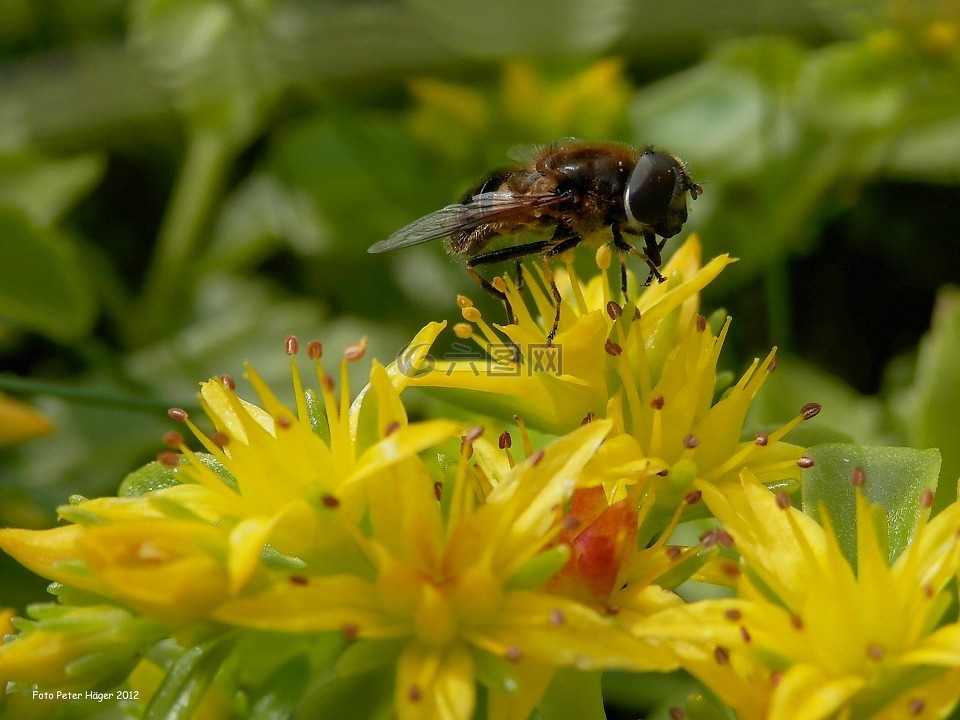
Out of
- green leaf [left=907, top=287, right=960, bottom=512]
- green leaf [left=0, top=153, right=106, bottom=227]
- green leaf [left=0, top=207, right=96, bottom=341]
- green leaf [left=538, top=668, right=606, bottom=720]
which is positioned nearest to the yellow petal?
green leaf [left=538, top=668, right=606, bottom=720]

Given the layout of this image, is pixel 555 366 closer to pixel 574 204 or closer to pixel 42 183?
pixel 574 204

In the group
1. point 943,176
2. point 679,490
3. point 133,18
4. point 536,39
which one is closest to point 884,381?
point 943,176

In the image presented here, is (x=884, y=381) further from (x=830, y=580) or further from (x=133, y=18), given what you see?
(x=133, y=18)

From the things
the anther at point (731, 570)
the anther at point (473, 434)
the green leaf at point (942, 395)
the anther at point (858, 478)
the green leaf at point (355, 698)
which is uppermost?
the anther at point (473, 434)

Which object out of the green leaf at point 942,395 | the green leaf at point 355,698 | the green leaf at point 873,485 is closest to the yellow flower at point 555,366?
the green leaf at point 873,485

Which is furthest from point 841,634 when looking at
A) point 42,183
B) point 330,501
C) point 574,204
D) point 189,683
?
A: point 42,183

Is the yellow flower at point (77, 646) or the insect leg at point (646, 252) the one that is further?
the insect leg at point (646, 252)

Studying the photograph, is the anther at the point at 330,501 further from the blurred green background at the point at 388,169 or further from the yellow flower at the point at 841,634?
the blurred green background at the point at 388,169
